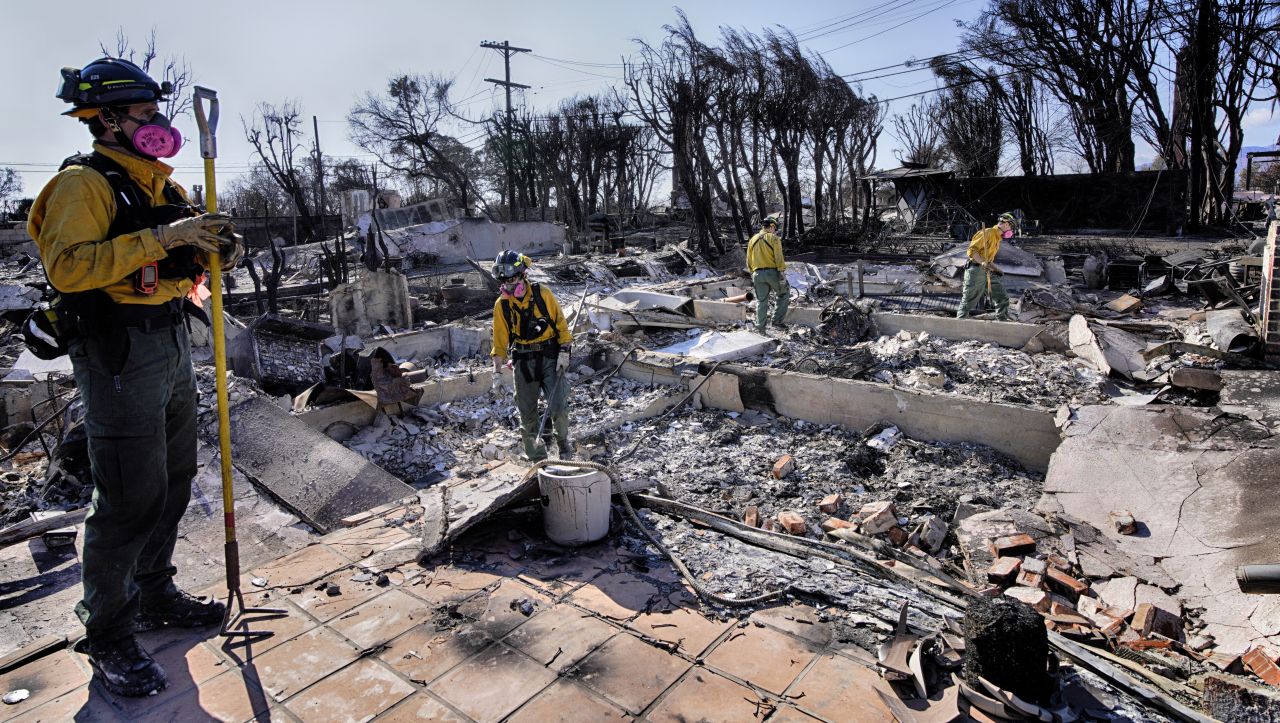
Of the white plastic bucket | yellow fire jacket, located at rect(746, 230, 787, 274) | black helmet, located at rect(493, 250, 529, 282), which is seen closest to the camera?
the white plastic bucket

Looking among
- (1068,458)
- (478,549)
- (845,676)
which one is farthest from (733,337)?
Result: (845,676)

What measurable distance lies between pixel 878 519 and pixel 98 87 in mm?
4470

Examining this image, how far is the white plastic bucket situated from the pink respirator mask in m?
2.00

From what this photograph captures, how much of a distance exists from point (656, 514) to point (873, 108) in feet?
101

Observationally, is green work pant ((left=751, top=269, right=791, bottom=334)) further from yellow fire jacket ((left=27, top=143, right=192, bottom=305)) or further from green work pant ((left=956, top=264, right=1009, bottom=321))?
yellow fire jacket ((left=27, top=143, right=192, bottom=305))

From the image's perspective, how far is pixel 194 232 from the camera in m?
2.29

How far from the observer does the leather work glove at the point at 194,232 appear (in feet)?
7.49

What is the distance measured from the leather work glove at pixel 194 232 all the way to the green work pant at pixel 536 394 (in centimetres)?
354

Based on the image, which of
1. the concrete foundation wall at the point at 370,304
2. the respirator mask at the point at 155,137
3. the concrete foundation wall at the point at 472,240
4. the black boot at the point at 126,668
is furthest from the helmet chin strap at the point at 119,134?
the concrete foundation wall at the point at 472,240

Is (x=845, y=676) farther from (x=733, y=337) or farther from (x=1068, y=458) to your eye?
(x=733, y=337)

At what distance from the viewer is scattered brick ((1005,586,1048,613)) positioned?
3.51 m

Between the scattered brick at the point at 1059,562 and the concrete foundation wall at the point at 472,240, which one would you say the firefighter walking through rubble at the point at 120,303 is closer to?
the scattered brick at the point at 1059,562

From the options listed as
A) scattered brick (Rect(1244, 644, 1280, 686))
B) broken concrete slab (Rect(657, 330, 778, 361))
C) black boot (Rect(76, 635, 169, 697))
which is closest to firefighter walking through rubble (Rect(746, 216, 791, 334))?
broken concrete slab (Rect(657, 330, 778, 361))

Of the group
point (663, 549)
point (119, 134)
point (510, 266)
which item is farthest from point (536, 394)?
point (119, 134)
